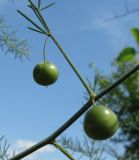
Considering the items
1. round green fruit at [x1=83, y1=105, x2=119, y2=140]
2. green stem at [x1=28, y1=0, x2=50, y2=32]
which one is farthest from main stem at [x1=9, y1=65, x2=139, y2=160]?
green stem at [x1=28, y1=0, x2=50, y2=32]

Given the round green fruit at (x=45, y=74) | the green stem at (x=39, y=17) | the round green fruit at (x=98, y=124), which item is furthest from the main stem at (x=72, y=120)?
the round green fruit at (x=45, y=74)

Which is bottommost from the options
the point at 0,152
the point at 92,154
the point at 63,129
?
the point at 92,154

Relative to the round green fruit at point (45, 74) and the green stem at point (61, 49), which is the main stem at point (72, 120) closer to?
the green stem at point (61, 49)

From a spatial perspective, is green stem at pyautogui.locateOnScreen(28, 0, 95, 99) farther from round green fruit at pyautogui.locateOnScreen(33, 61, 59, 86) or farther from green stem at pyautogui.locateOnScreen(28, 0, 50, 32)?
round green fruit at pyautogui.locateOnScreen(33, 61, 59, 86)

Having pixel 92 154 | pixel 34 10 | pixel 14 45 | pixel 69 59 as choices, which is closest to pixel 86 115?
pixel 69 59

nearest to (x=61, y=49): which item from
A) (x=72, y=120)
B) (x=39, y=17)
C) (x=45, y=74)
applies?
(x=39, y=17)

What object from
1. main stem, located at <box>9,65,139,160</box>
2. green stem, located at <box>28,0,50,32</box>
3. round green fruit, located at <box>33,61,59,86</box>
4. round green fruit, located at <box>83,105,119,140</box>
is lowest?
round green fruit, located at <box>33,61,59,86</box>

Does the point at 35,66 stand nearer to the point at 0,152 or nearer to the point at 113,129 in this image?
the point at 0,152
